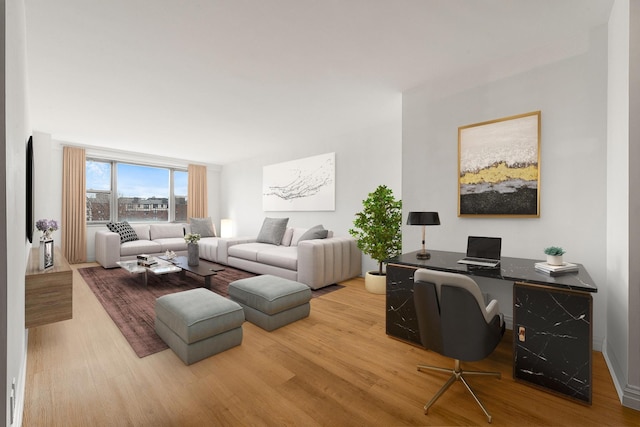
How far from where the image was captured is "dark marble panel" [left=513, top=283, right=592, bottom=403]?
1.65m

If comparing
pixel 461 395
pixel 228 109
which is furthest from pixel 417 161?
pixel 228 109

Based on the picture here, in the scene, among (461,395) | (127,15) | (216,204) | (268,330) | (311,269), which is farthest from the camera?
(216,204)

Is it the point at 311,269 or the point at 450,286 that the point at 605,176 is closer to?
the point at 450,286

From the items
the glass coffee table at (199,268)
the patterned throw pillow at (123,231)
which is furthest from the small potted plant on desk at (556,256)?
the patterned throw pillow at (123,231)

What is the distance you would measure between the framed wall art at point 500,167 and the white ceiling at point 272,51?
54cm

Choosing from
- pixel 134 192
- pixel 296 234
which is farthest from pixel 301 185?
pixel 134 192

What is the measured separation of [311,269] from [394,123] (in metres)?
2.58

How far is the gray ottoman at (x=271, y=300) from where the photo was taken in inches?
103

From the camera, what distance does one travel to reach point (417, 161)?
3217mm

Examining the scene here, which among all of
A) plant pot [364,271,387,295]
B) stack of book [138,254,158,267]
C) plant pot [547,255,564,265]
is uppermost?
plant pot [547,255,564,265]

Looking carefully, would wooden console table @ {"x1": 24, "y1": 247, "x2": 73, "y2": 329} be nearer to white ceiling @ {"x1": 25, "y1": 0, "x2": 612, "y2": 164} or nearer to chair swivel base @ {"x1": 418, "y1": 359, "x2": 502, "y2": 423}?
white ceiling @ {"x1": 25, "y1": 0, "x2": 612, "y2": 164}

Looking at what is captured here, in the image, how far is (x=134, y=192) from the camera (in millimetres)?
6641

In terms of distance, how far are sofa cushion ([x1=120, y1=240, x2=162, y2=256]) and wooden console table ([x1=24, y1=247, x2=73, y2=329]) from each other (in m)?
2.88

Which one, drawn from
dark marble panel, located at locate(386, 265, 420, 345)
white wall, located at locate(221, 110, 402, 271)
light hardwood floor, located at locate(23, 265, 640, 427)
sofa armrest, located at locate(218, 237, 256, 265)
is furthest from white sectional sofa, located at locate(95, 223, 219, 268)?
dark marble panel, located at locate(386, 265, 420, 345)
